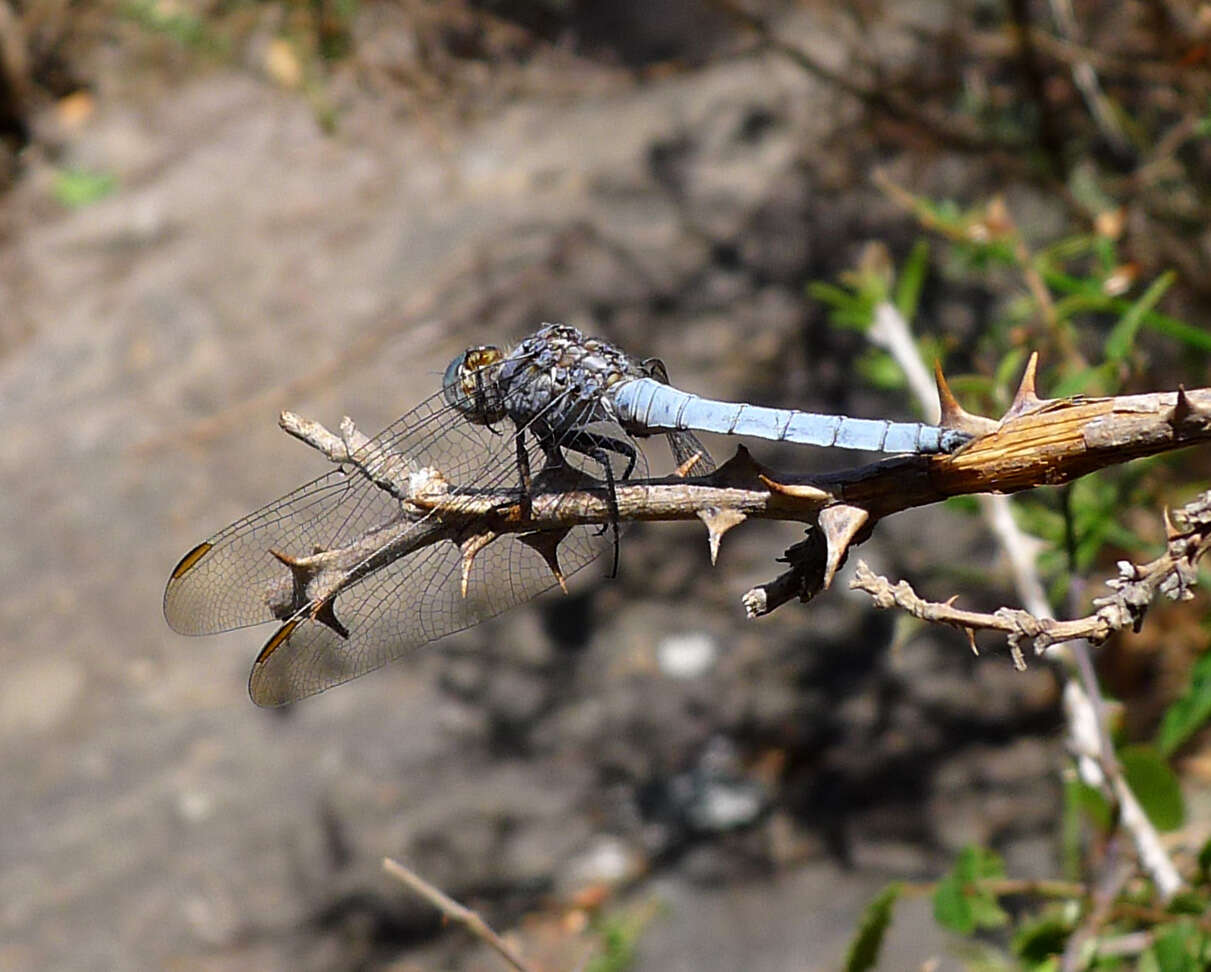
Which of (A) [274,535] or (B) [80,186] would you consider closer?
(A) [274,535]

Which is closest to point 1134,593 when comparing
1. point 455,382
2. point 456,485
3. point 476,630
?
point 456,485

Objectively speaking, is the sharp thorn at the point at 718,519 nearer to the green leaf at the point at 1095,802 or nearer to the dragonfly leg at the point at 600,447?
the dragonfly leg at the point at 600,447

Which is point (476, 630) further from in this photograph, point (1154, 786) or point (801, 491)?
point (801, 491)

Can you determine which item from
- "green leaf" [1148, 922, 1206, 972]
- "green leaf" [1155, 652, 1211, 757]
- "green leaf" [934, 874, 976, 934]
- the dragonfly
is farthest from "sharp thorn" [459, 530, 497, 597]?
"green leaf" [1155, 652, 1211, 757]

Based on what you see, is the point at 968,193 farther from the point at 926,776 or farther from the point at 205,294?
the point at 205,294

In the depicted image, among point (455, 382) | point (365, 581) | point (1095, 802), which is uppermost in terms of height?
point (455, 382)

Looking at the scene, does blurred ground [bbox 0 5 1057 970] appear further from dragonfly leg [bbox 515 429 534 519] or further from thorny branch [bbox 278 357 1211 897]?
thorny branch [bbox 278 357 1211 897]

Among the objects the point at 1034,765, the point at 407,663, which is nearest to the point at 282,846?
the point at 407,663
